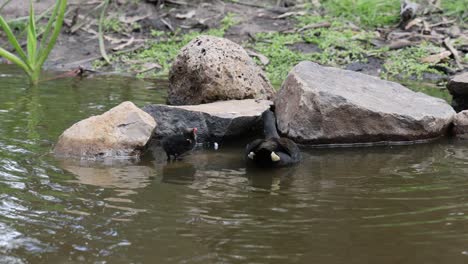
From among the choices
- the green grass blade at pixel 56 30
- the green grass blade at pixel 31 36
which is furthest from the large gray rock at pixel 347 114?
the green grass blade at pixel 31 36

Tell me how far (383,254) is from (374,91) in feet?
15.1

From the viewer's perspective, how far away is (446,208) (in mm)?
5504

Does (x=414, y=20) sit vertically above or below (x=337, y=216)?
above

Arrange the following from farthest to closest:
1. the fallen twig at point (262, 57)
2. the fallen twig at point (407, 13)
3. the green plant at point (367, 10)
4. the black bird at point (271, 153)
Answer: the green plant at point (367, 10), the fallen twig at point (407, 13), the fallen twig at point (262, 57), the black bird at point (271, 153)

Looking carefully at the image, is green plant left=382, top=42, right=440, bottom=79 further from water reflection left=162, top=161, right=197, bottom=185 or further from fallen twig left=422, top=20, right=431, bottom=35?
water reflection left=162, top=161, right=197, bottom=185

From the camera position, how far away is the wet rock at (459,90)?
9.23m

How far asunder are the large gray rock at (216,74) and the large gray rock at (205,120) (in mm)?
803

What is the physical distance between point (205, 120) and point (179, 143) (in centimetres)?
96

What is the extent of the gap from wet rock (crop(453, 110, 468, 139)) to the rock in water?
3.51 m

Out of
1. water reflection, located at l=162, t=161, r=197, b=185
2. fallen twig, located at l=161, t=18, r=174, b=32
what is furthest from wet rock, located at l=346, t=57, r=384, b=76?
water reflection, located at l=162, t=161, r=197, b=185

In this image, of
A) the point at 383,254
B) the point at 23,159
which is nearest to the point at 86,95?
the point at 23,159

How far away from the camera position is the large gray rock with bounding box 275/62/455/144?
26.5 feet

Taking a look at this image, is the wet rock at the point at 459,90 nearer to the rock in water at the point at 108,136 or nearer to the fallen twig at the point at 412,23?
the rock in water at the point at 108,136

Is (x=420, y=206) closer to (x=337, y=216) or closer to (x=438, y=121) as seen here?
(x=337, y=216)
